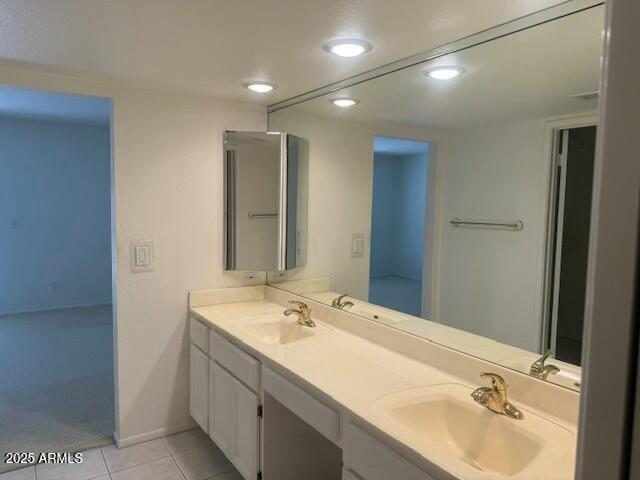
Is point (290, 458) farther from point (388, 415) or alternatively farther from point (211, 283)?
point (211, 283)

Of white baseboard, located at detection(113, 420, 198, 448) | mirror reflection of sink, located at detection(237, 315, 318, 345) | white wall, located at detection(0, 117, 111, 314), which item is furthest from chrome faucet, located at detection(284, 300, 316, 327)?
white wall, located at detection(0, 117, 111, 314)

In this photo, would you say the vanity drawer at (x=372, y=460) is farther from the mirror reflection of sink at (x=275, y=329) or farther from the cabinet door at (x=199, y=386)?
the cabinet door at (x=199, y=386)

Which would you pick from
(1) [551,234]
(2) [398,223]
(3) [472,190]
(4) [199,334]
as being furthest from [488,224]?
(4) [199,334]

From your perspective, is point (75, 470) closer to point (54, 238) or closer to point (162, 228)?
point (162, 228)

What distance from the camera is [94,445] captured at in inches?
103

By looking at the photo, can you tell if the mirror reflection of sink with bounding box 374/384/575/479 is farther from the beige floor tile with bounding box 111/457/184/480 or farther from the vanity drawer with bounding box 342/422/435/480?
the beige floor tile with bounding box 111/457/184/480

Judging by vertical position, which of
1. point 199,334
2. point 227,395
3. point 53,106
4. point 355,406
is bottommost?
point 227,395

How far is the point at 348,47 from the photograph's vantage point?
179cm

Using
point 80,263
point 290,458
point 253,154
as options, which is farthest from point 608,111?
point 80,263

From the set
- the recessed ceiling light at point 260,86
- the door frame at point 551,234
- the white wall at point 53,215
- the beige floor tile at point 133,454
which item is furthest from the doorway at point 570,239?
the white wall at point 53,215

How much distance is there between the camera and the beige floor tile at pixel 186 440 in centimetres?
266

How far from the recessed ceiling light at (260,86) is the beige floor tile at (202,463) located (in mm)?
2104

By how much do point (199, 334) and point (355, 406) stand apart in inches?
57.6

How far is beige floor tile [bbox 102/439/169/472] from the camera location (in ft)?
8.09
